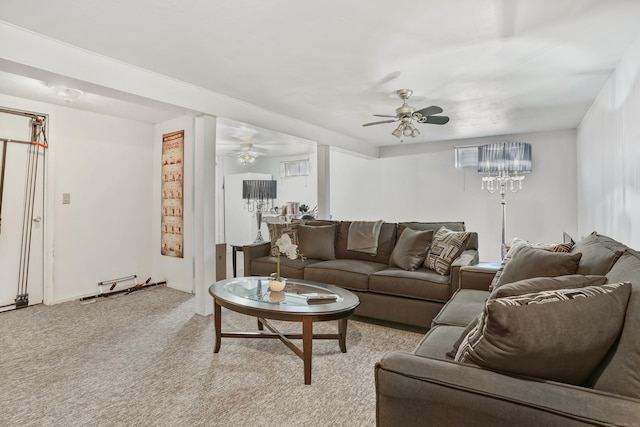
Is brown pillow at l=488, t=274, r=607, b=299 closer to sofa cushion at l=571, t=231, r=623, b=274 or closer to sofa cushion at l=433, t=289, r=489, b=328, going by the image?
sofa cushion at l=571, t=231, r=623, b=274

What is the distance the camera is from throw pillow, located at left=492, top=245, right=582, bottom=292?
5.90 feet

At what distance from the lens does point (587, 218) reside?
4.41 meters

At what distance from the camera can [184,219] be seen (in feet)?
15.0

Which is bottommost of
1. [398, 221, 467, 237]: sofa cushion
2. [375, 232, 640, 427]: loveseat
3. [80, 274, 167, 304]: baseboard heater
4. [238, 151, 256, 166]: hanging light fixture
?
[80, 274, 167, 304]: baseboard heater

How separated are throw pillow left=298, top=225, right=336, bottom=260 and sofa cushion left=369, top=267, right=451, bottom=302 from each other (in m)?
0.87

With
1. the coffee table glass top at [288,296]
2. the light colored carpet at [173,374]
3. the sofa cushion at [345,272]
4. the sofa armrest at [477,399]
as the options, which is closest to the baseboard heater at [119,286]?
the light colored carpet at [173,374]

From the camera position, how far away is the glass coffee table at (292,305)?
224 cm

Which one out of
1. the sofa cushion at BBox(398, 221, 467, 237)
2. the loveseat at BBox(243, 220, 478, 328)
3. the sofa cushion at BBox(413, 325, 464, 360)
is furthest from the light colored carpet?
the sofa cushion at BBox(398, 221, 467, 237)

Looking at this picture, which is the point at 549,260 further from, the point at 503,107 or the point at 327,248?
the point at 503,107

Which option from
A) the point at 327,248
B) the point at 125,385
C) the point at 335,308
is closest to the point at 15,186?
the point at 125,385

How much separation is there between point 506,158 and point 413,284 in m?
2.50

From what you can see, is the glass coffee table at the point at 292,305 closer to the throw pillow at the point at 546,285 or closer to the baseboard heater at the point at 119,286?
the throw pillow at the point at 546,285

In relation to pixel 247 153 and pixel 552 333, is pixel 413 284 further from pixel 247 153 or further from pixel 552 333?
pixel 247 153

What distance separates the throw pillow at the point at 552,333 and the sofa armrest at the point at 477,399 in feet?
0.20
